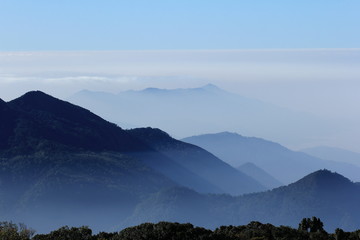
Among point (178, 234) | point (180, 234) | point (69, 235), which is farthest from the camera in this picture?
point (69, 235)

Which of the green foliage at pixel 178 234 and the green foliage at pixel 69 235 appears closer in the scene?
the green foliage at pixel 178 234

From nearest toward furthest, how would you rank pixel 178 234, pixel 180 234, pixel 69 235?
pixel 178 234 → pixel 180 234 → pixel 69 235

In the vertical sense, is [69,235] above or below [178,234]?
below

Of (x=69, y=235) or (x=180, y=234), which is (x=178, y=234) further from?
(x=69, y=235)

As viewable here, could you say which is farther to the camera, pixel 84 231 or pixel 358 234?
pixel 358 234

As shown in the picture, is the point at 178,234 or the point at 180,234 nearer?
the point at 178,234

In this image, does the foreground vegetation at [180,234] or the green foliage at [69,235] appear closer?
the foreground vegetation at [180,234]

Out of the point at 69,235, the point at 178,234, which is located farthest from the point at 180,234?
the point at 69,235

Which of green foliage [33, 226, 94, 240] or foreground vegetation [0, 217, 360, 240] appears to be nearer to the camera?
foreground vegetation [0, 217, 360, 240]

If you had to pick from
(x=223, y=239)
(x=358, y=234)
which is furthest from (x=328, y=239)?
(x=223, y=239)

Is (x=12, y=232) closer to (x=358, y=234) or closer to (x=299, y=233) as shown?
(x=299, y=233)

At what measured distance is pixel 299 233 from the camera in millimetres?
114688

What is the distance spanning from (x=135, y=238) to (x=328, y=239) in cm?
2663

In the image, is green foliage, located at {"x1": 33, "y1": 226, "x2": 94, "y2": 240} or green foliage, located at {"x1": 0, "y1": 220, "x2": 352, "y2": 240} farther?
green foliage, located at {"x1": 33, "y1": 226, "x2": 94, "y2": 240}
